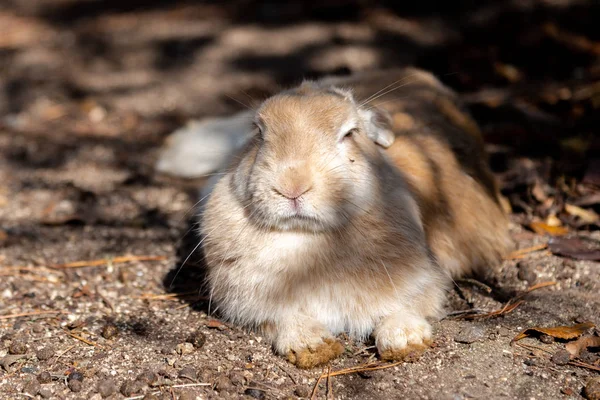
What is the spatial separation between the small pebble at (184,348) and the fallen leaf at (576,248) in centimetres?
203

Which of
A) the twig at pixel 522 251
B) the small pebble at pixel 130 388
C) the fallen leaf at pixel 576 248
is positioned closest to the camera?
the small pebble at pixel 130 388

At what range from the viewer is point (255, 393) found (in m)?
2.87

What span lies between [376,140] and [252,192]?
79 centimetres

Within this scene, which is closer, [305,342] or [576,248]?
[305,342]

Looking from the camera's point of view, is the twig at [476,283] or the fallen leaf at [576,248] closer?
the twig at [476,283]

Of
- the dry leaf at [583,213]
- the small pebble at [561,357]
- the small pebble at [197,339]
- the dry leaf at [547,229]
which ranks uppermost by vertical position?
the dry leaf at [583,213]

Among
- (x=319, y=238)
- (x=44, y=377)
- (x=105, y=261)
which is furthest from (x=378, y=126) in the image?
(x=44, y=377)

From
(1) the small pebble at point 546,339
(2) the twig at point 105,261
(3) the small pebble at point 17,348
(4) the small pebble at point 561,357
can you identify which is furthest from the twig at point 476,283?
(3) the small pebble at point 17,348

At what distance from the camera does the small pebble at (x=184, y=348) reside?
3189 mm

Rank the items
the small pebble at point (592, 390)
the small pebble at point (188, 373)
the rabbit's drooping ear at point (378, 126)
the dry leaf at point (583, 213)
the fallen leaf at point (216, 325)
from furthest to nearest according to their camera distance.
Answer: the dry leaf at point (583, 213), the rabbit's drooping ear at point (378, 126), the fallen leaf at point (216, 325), the small pebble at point (188, 373), the small pebble at point (592, 390)

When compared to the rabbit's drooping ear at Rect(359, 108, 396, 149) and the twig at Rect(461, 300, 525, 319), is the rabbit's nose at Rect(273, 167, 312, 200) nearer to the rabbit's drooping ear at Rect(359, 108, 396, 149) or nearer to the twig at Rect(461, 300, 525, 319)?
the rabbit's drooping ear at Rect(359, 108, 396, 149)

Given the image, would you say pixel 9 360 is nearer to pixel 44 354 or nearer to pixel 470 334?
pixel 44 354

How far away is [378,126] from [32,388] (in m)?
1.94

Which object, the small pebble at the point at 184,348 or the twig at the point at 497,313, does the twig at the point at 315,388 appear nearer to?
the small pebble at the point at 184,348
